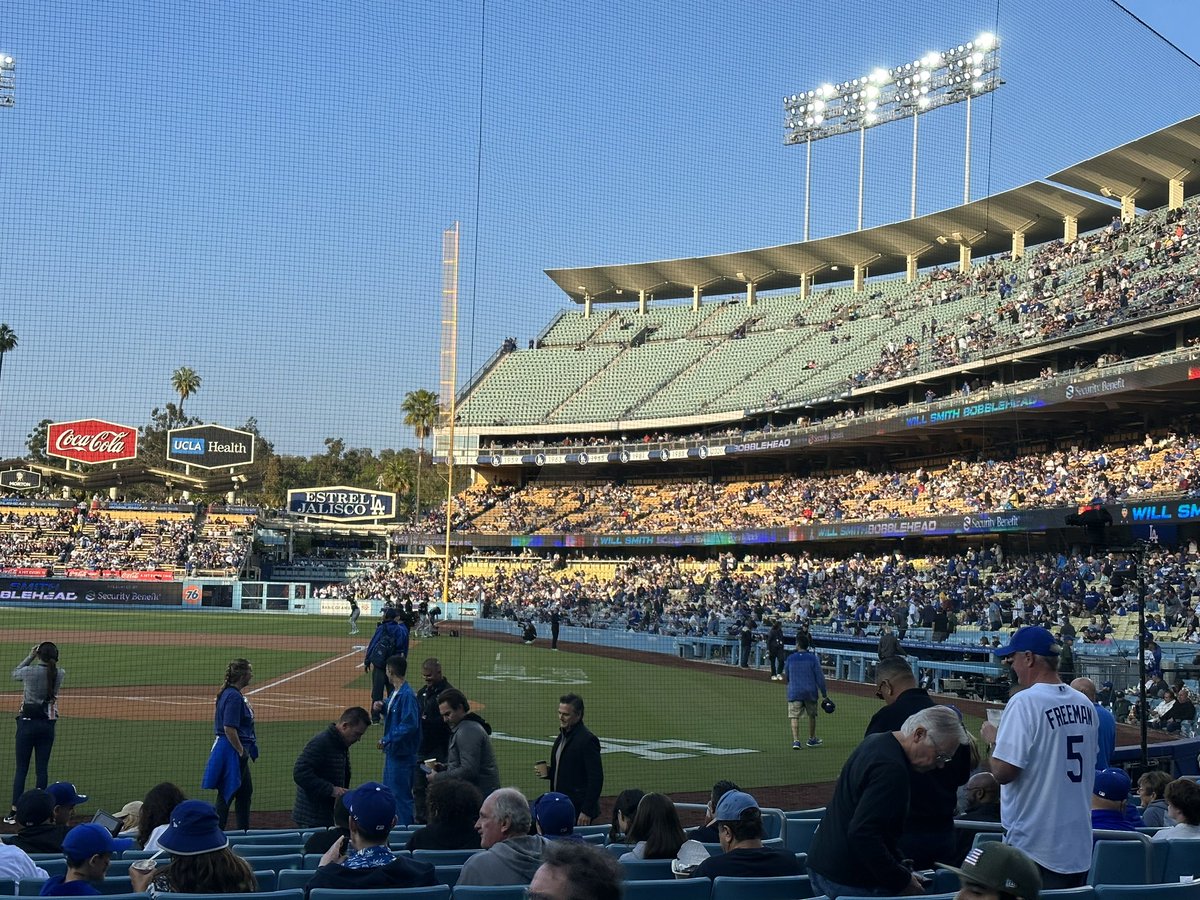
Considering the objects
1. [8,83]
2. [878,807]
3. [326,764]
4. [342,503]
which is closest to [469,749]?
→ [326,764]


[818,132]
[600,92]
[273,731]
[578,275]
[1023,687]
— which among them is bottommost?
[273,731]

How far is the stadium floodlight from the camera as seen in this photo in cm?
1145

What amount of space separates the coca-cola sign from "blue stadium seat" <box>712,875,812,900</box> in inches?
432

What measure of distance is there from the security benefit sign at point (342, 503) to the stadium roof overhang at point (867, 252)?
16319 mm

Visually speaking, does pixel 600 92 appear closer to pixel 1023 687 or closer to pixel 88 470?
pixel 1023 687

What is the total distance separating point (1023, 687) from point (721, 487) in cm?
5061

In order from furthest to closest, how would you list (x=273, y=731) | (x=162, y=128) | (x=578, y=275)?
(x=578, y=275) < (x=273, y=731) < (x=162, y=128)

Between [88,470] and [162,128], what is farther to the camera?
[88,470]

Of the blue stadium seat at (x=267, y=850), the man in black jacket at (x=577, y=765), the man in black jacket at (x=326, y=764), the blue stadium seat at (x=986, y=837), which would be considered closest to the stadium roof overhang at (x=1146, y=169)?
the man in black jacket at (x=577, y=765)

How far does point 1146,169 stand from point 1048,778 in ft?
144

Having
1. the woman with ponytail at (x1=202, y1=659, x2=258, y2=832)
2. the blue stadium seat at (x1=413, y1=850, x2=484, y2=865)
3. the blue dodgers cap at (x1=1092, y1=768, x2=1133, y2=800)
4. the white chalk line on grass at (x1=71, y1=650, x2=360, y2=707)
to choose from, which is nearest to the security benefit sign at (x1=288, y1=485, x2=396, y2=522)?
the white chalk line on grass at (x1=71, y1=650, x2=360, y2=707)

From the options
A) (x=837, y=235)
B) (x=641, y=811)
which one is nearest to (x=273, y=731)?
(x=641, y=811)

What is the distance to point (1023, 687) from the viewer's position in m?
5.22

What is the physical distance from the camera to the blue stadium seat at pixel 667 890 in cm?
436
